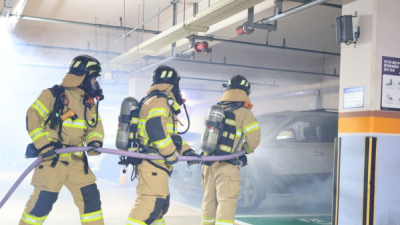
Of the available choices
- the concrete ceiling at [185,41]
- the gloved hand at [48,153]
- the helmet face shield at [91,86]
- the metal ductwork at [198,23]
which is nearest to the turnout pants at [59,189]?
the gloved hand at [48,153]

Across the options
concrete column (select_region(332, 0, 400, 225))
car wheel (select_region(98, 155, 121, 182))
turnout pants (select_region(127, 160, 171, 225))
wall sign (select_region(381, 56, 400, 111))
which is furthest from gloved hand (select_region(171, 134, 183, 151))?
car wheel (select_region(98, 155, 121, 182))

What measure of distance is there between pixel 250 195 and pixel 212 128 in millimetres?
2635

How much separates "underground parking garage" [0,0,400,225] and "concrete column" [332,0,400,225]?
1cm

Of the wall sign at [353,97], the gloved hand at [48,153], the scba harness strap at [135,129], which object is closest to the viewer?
the gloved hand at [48,153]

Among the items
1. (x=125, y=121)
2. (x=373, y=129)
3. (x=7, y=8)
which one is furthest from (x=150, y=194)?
(x=7, y=8)

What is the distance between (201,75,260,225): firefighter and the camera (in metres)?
5.20

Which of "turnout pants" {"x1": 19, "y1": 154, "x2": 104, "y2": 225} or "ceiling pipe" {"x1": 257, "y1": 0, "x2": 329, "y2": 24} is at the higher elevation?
"ceiling pipe" {"x1": 257, "y1": 0, "x2": 329, "y2": 24}

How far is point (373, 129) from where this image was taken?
17.6 feet

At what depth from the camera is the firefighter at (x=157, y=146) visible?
4504 millimetres

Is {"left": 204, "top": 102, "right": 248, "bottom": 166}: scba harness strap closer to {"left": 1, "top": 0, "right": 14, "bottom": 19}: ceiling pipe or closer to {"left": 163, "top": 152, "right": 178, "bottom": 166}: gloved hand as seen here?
{"left": 163, "top": 152, "right": 178, "bottom": 166}: gloved hand

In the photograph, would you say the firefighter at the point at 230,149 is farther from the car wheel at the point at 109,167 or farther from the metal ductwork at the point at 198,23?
the car wheel at the point at 109,167

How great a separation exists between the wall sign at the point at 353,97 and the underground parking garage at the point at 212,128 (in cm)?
2

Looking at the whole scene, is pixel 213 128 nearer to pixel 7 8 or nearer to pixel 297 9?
pixel 297 9

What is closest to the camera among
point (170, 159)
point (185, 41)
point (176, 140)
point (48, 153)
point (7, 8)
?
point (48, 153)
